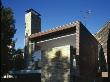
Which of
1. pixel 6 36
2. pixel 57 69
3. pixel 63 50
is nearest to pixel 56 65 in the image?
pixel 57 69

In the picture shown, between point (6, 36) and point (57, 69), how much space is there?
985 centimetres

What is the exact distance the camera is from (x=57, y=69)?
14906 mm

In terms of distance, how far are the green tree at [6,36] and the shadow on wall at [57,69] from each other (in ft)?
23.5

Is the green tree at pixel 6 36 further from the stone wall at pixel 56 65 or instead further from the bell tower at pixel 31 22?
the stone wall at pixel 56 65

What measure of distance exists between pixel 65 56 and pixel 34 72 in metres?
7.60

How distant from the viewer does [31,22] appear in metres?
26.8

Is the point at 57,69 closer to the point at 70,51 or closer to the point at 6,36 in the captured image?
the point at 70,51

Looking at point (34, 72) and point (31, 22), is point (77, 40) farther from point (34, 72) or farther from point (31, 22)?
A: point (31, 22)

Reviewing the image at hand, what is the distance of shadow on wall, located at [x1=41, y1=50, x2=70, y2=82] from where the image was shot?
48.1 ft

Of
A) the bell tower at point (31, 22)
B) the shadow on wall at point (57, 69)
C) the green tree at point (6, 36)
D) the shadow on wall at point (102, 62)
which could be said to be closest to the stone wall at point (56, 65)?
the shadow on wall at point (57, 69)

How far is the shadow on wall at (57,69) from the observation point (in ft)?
48.1

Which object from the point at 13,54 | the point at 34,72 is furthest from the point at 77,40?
the point at 13,54

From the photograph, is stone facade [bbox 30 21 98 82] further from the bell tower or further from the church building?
the bell tower

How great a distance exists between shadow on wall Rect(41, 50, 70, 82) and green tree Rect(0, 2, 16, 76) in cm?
718
